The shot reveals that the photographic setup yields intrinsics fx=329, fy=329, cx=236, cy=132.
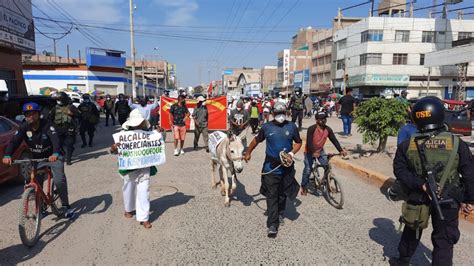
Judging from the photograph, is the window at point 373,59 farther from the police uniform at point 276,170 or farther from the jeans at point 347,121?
the police uniform at point 276,170

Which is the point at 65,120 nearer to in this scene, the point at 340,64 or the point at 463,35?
the point at 340,64

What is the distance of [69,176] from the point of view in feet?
25.7

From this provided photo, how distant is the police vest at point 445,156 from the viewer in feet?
9.41

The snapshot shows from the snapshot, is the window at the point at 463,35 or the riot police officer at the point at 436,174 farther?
the window at the point at 463,35

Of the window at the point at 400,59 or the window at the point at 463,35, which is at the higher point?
the window at the point at 463,35

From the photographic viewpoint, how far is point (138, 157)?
4719mm

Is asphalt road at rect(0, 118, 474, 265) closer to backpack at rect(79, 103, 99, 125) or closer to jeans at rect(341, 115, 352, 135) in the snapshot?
backpack at rect(79, 103, 99, 125)

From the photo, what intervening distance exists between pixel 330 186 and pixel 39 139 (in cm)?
469

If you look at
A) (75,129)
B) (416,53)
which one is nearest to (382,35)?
(416,53)

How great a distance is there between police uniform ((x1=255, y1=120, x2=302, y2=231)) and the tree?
4.50 meters

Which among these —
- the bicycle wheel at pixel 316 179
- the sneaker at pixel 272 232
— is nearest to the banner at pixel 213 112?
the bicycle wheel at pixel 316 179

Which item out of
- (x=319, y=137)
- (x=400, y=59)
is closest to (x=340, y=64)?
(x=400, y=59)

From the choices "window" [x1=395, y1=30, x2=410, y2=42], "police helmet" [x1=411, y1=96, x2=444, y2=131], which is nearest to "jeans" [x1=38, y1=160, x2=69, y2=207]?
"police helmet" [x1=411, y1=96, x2=444, y2=131]

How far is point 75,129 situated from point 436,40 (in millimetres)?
53782
